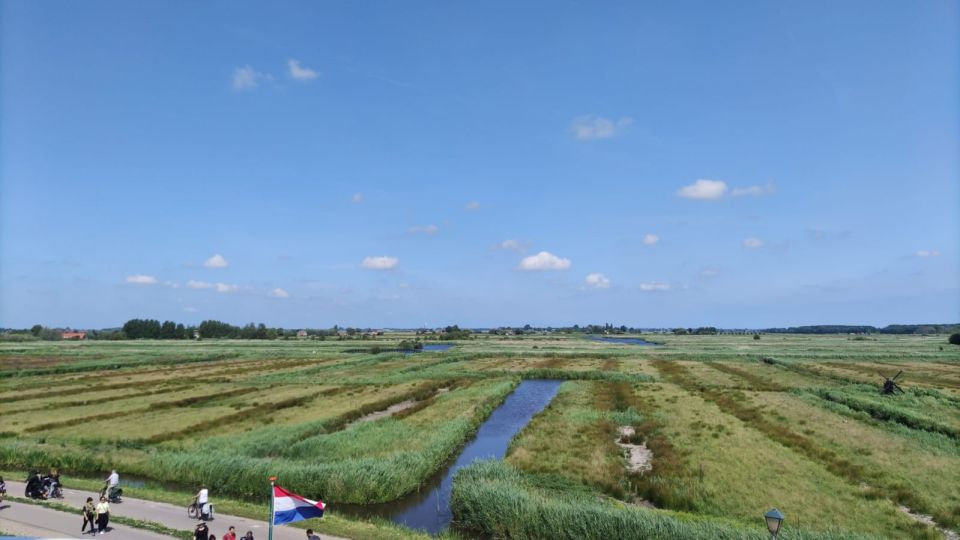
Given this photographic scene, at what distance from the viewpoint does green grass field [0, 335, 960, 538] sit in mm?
22828

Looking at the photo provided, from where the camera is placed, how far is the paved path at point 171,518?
66.7 feet

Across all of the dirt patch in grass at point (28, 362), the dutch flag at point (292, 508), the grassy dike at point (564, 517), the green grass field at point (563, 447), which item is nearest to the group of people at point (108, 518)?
the dutch flag at point (292, 508)

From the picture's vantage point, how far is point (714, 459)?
1224 inches

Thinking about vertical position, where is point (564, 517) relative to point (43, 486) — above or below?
below

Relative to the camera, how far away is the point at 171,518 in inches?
859

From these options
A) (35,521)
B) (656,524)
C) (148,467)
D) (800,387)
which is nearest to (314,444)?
(148,467)

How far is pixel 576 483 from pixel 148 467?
24613 mm

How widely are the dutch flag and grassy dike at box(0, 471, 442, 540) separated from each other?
452cm

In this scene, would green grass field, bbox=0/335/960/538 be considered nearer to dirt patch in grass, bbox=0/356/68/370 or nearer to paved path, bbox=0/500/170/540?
paved path, bbox=0/500/170/540

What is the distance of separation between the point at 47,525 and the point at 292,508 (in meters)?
12.2

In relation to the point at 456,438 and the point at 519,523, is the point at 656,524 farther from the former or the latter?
the point at 456,438

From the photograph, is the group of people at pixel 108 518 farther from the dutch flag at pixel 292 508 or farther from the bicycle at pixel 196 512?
the dutch flag at pixel 292 508

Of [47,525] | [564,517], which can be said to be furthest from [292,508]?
[47,525]

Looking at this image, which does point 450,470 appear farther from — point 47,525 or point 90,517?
point 47,525
